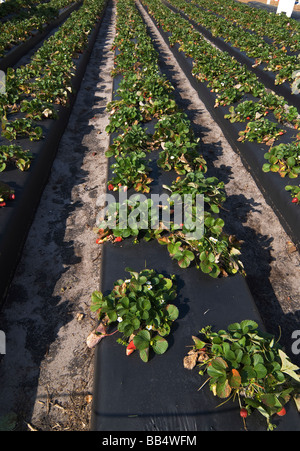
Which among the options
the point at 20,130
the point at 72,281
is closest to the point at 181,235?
the point at 72,281

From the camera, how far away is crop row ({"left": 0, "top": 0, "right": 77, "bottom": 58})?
13.0 meters

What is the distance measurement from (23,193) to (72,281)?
6.37 feet

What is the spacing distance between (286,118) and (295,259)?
14.2 ft

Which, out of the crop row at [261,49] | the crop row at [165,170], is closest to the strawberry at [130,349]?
the crop row at [165,170]

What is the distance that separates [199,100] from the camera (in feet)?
35.0

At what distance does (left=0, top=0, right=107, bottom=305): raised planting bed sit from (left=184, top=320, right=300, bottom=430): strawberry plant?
10.2 feet

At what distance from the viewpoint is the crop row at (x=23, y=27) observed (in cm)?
1302

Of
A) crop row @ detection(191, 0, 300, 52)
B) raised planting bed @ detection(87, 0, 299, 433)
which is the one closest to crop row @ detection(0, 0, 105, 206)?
raised planting bed @ detection(87, 0, 299, 433)

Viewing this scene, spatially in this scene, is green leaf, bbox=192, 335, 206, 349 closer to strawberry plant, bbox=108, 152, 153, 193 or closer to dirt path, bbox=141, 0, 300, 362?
dirt path, bbox=141, 0, 300, 362

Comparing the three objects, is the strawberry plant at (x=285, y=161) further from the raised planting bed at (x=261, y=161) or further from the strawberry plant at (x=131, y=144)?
the strawberry plant at (x=131, y=144)

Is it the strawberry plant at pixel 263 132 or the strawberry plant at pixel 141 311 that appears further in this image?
the strawberry plant at pixel 263 132

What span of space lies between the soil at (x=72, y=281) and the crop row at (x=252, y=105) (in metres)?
0.84
